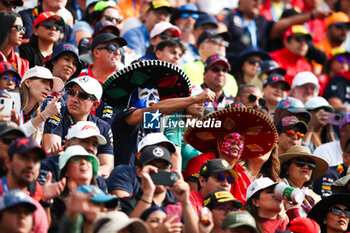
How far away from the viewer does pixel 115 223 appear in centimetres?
673

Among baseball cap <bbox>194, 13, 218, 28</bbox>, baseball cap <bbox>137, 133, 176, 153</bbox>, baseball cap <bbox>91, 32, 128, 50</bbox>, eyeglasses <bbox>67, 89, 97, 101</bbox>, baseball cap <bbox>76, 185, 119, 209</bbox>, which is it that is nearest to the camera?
baseball cap <bbox>76, 185, 119, 209</bbox>

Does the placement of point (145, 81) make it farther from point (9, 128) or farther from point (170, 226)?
point (170, 226)

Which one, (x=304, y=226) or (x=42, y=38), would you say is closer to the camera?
(x=304, y=226)

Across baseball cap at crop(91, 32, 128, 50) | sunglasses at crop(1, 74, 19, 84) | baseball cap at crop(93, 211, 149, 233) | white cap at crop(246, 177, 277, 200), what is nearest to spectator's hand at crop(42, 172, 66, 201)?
baseball cap at crop(93, 211, 149, 233)

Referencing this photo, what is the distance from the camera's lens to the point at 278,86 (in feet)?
44.1

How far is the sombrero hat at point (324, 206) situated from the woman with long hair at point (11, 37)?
4326mm

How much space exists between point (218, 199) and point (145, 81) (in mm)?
2067

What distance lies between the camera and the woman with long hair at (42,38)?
11.5 m

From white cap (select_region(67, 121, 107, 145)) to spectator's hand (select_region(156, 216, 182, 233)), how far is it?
1760 mm

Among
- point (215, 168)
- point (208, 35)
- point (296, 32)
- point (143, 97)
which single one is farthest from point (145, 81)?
point (296, 32)

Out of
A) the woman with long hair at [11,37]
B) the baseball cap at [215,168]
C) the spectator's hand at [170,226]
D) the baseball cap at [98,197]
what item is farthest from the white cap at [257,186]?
the woman with long hair at [11,37]

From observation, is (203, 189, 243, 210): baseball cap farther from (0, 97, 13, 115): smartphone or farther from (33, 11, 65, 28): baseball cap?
(33, 11, 65, 28): baseball cap

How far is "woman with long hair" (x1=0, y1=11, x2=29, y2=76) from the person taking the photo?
10.7m

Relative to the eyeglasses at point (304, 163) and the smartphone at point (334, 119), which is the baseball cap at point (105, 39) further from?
the smartphone at point (334, 119)
